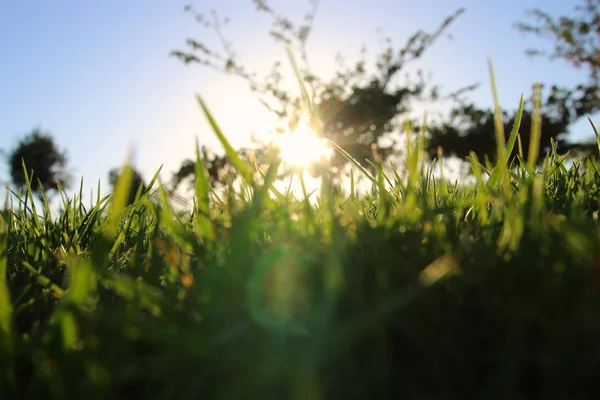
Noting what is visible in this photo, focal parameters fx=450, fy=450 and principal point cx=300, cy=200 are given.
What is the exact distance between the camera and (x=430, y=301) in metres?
0.52

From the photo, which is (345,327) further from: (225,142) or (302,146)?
(302,146)

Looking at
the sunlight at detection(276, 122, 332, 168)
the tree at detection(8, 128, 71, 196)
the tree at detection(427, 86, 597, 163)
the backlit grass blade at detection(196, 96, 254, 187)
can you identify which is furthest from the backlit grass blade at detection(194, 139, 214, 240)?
the tree at detection(8, 128, 71, 196)

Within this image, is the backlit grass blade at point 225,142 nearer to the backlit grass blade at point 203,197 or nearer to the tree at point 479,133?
the backlit grass blade at point 203,197

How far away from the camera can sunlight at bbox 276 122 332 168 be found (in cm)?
91

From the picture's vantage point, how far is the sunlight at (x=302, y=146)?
0.91 meters

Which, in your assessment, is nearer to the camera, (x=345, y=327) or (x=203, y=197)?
(x=345, y=327)

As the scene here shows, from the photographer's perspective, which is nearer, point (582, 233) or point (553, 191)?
point (582, 233)

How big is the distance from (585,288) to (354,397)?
0.27 m

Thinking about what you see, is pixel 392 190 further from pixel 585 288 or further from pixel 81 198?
pixel 81 198

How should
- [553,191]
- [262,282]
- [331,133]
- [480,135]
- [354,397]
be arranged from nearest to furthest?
1. [354,397]
2. [262,282]
3. [553,191]
4. [331,133]
5. [480,135]

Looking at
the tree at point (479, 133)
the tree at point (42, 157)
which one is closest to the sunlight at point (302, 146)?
the tree at point (479, 133)

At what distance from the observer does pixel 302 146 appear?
1.00 m

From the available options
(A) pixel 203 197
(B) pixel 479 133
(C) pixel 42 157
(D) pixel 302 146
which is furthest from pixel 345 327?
(C) pixel 42 157

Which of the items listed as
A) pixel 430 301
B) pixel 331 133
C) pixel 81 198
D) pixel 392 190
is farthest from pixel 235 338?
pixel 331 133
